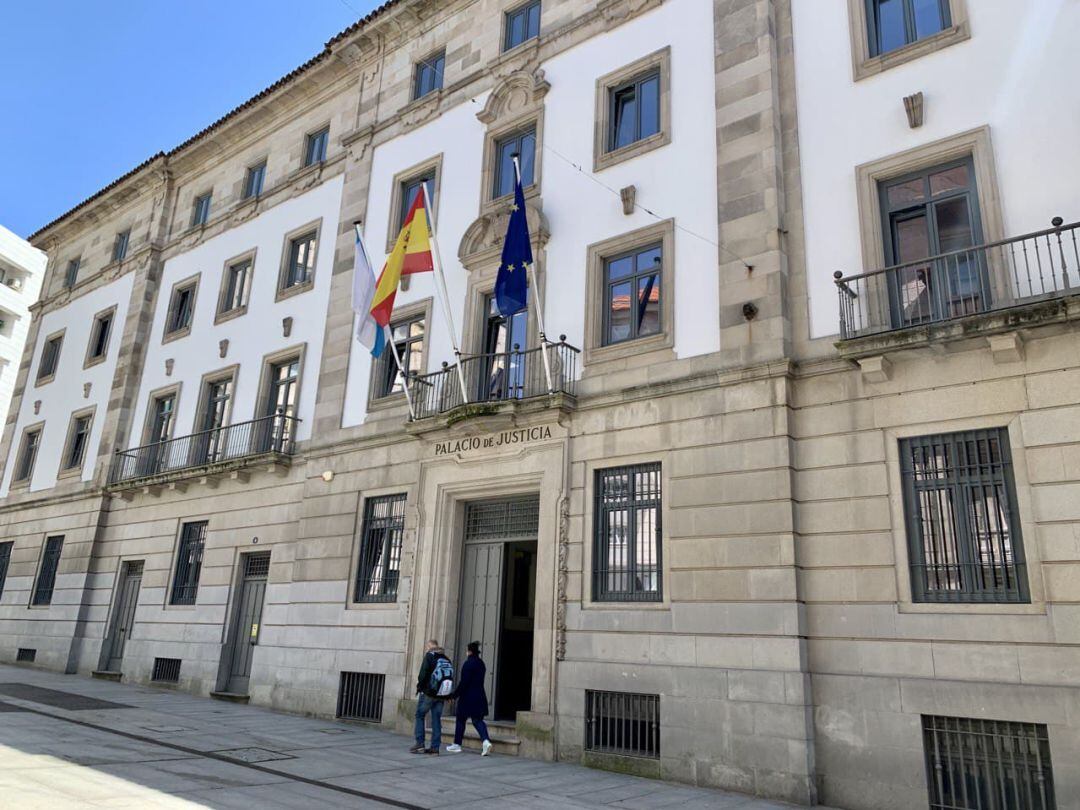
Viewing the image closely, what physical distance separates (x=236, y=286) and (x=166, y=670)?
419 inches

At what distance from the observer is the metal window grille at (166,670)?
20891 mm

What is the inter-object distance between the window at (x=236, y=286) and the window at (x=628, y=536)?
13931 millimetres

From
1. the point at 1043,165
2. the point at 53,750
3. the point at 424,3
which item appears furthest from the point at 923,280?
the point at 424,3

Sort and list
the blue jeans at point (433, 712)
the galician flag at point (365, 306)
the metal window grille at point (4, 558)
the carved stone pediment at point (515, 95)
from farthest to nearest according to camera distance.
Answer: the metal window grille at point (4, 558) → the carved stone pediment at point (515, 95) → the galician flag at point (365, 306) → the blue jeans at point (433, 712)

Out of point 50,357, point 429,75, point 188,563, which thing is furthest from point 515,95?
point 50,357

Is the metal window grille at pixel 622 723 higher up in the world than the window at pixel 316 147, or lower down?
lower down

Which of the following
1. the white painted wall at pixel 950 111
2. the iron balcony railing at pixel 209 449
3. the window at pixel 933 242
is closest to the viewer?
the white painted wall at pixel 950 111

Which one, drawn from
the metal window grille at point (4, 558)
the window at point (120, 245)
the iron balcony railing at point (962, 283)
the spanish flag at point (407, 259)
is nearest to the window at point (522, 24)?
the spanish flag at point (407, 259)

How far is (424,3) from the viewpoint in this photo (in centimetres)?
2072

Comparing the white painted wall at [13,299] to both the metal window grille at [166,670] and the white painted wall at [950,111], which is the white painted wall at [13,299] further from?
the white painted wall at [950,111]

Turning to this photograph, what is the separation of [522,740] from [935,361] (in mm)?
8460

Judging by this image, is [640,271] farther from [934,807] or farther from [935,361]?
[934,807]

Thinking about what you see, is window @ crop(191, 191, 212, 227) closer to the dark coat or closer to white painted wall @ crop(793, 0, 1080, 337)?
the dark coat

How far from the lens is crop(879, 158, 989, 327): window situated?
11.3 metres
